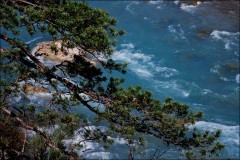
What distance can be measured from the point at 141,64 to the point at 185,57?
282 centimetres


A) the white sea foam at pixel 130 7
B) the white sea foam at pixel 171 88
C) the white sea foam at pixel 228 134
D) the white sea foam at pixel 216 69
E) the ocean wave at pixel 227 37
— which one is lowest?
the white sea foam at pixel 228 134

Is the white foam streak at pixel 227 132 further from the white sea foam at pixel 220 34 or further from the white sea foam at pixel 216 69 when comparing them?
the white sea foam at pixel 220 34

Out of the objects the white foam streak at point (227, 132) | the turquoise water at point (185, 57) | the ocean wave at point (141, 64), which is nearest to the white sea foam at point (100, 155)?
the turquoise water at point (185, 57)

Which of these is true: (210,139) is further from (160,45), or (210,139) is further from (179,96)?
(160,45)

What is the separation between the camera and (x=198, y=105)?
21.9 metres

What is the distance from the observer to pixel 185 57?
26000mm

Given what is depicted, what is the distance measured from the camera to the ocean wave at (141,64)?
965 inches

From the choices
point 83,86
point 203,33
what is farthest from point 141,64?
point 83,86

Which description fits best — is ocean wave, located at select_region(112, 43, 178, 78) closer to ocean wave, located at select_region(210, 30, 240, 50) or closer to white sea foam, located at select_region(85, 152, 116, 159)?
ocean wave, located at select_region(210, 30, 240, 50)

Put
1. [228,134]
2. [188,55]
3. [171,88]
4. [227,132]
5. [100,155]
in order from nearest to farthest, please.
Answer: [100,155] < [228,134] < [227,132] < [171,88] < [188,55]

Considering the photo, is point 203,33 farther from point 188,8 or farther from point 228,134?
point 228,134

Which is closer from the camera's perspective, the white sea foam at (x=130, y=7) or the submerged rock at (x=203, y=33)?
the submerged rock at (x=203, y=33)

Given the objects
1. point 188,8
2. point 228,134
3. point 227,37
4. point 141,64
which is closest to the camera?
point 228,134

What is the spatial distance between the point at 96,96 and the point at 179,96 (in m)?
14.3
